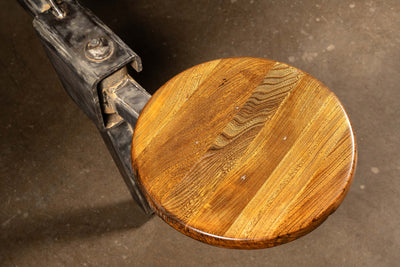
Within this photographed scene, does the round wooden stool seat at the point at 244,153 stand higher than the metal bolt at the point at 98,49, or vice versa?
the metal bolt at the point at 98,49

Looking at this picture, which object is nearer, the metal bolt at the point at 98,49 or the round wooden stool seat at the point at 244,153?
the round wooden stool seat at the point at 244,153

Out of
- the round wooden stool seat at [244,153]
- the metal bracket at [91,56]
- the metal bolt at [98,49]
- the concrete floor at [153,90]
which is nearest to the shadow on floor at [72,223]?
the concrete floor at [153,90]

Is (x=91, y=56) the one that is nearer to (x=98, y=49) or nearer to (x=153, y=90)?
(x=98, y=49)

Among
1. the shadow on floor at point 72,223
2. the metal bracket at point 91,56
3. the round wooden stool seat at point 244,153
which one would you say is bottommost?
the shadow on floor at point 72,223

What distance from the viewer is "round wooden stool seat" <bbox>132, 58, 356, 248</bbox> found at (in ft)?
3.58

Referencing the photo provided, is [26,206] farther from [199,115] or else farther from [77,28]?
[199,115]

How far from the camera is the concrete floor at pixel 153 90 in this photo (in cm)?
229

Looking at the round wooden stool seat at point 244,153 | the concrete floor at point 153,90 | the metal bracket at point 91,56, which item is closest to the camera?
the round wooden stool seat at point 244,153

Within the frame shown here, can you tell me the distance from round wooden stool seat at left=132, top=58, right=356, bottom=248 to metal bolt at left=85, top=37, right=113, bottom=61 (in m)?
0.38

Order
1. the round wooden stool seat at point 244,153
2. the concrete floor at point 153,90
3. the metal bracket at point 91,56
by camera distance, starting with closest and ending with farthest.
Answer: the round wooden stool seat at point 244,153, the metal bracket at point 91,56, the concrete floor at point 153,90

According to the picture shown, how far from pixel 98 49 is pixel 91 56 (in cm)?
4

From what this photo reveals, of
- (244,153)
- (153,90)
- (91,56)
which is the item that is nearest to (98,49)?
(91,56)

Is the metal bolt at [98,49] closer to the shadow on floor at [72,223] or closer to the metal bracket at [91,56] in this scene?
the metal bracket at [91,56]

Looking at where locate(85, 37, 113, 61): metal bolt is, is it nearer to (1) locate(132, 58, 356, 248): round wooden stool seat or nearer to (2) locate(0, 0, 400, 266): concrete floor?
(1) locate(132, 58, 356, 248): round wooden stool seat
